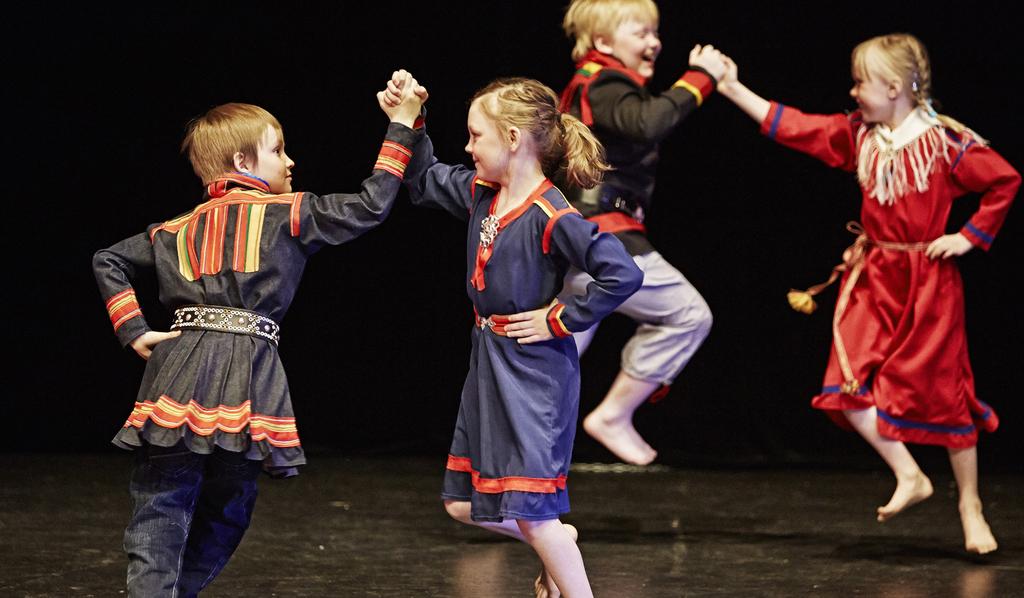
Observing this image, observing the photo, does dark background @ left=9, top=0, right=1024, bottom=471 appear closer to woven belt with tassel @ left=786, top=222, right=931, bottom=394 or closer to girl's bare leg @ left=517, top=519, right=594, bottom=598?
woven belt with tassel @ left=786, top=222, right=931, bottom=394

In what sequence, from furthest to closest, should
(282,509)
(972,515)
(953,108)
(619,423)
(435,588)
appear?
(953,108), (282,509), (619,423), (972,515), (435,588)

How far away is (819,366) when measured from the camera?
5.42m

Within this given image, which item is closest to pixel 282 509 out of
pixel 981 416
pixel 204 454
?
pixel 204 454

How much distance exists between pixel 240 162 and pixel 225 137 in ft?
0.17

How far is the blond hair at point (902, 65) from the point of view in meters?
3.71

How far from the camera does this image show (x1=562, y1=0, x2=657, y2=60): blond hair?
3.81m

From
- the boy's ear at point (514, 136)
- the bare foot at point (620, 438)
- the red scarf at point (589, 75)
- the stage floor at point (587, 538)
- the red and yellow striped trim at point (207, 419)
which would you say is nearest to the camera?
the red and yellow striped trim at point (207, 419)

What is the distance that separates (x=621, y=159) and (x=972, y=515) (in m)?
1.27

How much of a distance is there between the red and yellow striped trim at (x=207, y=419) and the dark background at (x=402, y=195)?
2.89 meters

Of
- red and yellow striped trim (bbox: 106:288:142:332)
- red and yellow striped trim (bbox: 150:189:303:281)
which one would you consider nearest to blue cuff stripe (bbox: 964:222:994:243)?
red and yellow striped trim (bbox: 150:189:303:281)

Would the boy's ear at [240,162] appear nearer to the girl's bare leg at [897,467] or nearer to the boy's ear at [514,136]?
the boy's ear at [514,136]

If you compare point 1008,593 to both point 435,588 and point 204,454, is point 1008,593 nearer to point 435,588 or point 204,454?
point 435,588

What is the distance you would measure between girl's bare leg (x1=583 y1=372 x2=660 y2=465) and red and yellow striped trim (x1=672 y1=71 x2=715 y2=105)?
0.77 m

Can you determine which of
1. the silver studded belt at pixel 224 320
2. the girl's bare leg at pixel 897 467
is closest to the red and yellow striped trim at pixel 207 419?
the silver studded belt at pixel 224 320
